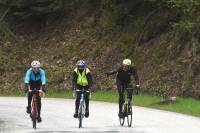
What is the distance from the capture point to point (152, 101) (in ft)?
104

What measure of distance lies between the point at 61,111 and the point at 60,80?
47.8 feet

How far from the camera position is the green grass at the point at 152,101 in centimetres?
2738

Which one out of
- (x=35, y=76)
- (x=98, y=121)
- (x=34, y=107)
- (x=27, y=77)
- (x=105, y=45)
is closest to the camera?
(x=27, y=77)

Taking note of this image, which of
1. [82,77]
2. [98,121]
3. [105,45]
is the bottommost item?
[98,121]

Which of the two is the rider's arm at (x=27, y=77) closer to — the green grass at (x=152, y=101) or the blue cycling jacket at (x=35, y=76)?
the blue cycling jacket at (x=35, y=76)

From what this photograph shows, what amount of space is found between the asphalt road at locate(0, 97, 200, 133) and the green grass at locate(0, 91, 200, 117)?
48.7 inches

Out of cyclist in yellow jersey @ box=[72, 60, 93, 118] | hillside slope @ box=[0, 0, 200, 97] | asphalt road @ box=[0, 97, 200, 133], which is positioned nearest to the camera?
asphalt road @ box=[0, 97, 200, 133]

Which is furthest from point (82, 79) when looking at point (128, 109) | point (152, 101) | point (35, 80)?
point (152, 101)

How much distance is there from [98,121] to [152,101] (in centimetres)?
1017

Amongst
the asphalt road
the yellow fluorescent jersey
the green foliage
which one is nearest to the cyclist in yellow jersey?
the yellow fluorescent jersey

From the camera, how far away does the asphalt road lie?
18969 millimetres

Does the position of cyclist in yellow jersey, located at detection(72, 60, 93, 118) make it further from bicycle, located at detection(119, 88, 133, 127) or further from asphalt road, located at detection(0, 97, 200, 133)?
bicycle, located at detection(119, 88, 133, 127)

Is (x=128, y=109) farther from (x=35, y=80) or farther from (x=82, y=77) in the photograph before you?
(x=35, y=80)

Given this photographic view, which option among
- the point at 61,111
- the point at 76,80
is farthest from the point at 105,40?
the point at 76,80
